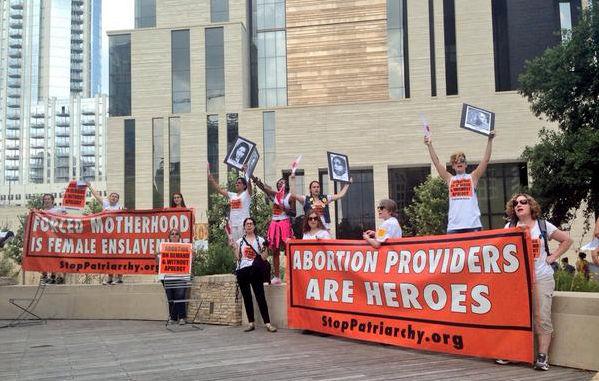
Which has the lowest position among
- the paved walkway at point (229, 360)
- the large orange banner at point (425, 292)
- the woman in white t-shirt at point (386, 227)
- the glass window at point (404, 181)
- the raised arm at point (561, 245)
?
the paved walkway at point (229, 360)

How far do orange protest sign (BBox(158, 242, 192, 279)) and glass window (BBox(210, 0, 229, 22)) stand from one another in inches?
1983

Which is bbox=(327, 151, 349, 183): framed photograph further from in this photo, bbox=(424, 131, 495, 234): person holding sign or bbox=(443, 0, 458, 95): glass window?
bbox=(443, 0, 458, 95): glass window

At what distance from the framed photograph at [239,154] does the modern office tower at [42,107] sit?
14164cm

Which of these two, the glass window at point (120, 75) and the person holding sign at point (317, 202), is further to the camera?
the glass window at point (120, 75)

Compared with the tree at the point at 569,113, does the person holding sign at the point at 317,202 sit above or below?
below

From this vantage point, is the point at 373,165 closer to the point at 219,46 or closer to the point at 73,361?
the point at 219,46

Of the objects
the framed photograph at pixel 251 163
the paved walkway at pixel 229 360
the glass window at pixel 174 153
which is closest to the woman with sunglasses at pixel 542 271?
the paved walkway at pixel 229 360

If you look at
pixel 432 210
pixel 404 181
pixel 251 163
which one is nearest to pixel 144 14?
pixel 404 181

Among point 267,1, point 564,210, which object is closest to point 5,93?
point 267,1

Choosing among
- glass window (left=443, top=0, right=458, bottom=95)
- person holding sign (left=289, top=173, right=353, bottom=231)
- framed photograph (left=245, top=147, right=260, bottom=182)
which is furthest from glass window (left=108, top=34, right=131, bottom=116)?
person holding sign (left=289, top=173, right=353, bottom=231)

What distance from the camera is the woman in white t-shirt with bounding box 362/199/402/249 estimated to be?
25.0ft

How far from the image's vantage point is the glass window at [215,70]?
172ft

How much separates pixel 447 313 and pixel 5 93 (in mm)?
159137

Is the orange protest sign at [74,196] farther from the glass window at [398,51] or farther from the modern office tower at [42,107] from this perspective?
the modern office tower at [42,107]
